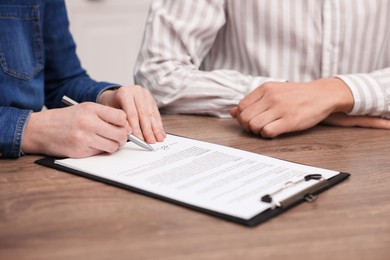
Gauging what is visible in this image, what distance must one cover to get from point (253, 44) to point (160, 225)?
80 centimetres

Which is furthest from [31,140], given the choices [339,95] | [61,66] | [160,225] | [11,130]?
[339,95]

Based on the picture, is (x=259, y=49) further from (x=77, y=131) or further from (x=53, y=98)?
(x=77, y=131)

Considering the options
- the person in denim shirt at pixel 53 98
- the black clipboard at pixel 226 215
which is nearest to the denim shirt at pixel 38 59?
the person in denim shirt at pixel 53 98

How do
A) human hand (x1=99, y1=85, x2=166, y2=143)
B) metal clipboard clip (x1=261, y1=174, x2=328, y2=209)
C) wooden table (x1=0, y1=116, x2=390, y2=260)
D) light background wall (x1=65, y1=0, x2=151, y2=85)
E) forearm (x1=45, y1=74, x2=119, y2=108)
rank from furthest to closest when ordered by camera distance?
1. light background wall (x1=65, y1=0, x2=151, y2=85)
2. forearm (x1=45, y1=74, x2=119, y2=108)
3. human hand (x1=99, y1=85, x2=166, y2=143)
4. metal clipboard clip (x1=261, y1=174, x2=328, y2=209)
5. wooden table (x1=0, y1=116, x2=390, y2=260)

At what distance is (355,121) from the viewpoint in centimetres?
119

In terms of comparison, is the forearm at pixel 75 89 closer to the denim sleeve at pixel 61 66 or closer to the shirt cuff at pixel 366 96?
the denim sleeve at pixel 61 66

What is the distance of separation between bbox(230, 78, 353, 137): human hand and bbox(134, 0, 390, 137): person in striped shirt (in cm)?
4

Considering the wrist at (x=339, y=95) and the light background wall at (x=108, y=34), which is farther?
the light background wall at (x=108, y=34)

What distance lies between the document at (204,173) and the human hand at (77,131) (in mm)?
19

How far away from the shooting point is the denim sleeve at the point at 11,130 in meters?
0.91

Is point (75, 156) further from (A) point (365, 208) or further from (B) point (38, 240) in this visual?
(A) point (365, 208)

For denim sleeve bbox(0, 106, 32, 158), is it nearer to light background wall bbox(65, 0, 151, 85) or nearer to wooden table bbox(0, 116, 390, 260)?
wooden table bbox(0, 116, 390, 260)

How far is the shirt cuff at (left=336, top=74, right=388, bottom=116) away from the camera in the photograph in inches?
46.1

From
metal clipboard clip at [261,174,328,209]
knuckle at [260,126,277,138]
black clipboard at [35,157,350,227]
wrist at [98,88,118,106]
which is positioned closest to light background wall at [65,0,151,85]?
wrist at [98,88,118,106]
